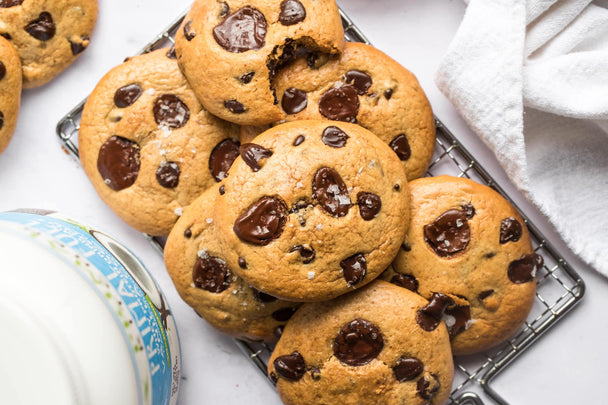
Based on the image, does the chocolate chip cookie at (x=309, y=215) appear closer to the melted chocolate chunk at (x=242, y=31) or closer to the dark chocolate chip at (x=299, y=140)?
the dark chocolate chip at (x=299, y=140)

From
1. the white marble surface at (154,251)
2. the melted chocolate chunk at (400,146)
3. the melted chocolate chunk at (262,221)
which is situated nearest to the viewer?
the melted chocolate chunk at (262,221)

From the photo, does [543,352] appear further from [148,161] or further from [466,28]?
[148,161]

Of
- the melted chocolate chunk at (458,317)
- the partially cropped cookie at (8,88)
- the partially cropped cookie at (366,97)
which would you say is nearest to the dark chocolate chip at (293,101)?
the partially cropped cookie at (366,97)

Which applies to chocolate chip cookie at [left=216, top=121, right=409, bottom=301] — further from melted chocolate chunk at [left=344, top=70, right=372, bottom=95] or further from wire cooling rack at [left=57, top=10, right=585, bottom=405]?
wire cooling rack at [left=57, top=10, right=585, bottom=405]

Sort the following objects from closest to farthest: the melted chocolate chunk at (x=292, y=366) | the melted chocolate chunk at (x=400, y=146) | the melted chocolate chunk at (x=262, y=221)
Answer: the melted chocolate chunk at (x=262, y=221), the melted chocolate chunk at (x=292, y=366), the melted chocolate chunk at (x=400, y=146)

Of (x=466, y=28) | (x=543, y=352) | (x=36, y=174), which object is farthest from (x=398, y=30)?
(x=36, y=174)

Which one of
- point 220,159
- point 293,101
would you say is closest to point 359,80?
point 293,101
